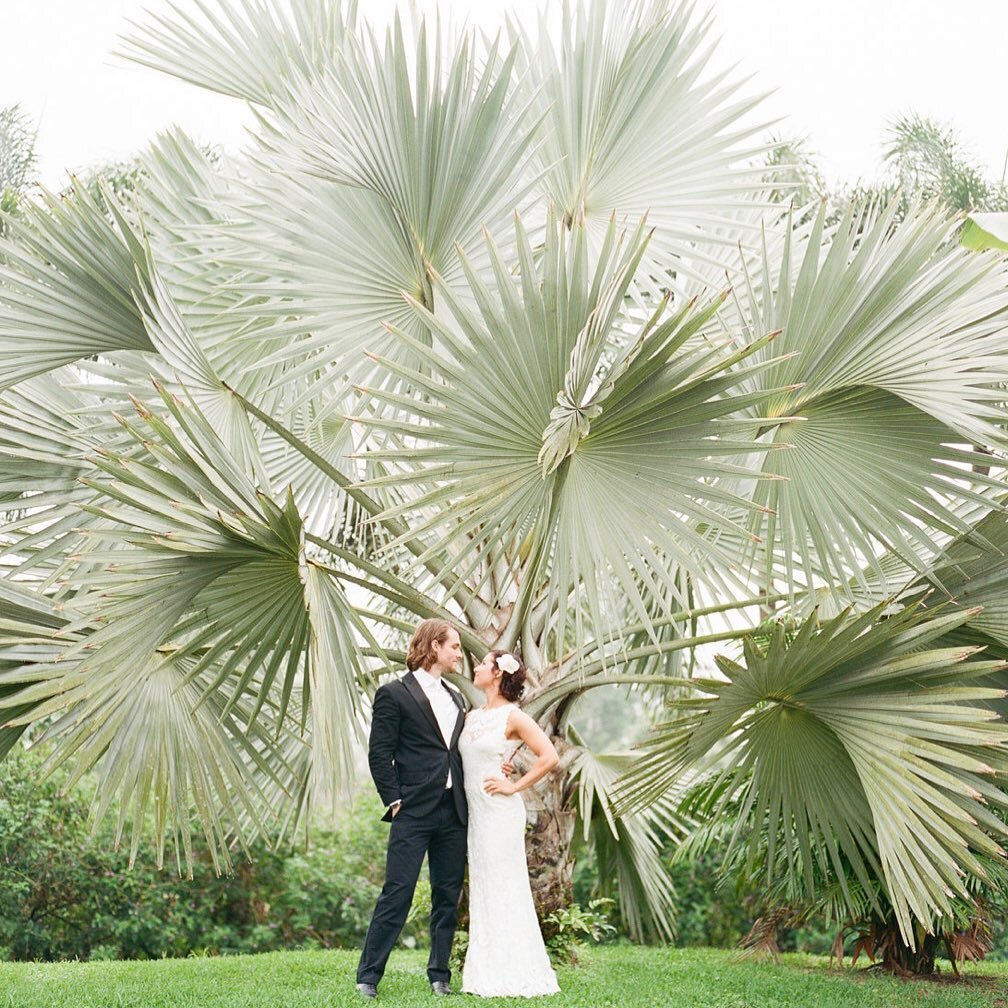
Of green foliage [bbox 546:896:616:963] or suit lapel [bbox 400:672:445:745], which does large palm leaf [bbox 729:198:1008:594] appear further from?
green foliage [bbox 546:896:616:963]

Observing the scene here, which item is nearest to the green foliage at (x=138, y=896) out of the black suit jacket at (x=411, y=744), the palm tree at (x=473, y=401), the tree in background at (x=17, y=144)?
the palm tree at (x=473, y=401)

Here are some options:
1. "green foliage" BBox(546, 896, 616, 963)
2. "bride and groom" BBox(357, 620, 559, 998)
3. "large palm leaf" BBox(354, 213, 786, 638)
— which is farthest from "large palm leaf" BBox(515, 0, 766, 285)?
"green foliage" BBox(546, 896, 616, 963)

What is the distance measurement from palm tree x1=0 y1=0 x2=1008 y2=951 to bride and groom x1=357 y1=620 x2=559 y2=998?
270mm

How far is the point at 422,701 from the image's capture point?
5.12 m

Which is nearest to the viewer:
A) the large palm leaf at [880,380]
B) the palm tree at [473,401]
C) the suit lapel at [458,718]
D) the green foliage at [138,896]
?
the palm tree at [473,401]

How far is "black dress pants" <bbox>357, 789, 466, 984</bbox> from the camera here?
16.2 feet

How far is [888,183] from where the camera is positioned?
47.0 ft

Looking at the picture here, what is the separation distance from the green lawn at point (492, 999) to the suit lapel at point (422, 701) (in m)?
1.10

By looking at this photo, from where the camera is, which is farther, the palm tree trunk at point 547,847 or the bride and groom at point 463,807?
the palm tree trunk at point 547,847

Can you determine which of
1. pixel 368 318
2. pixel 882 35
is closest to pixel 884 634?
pixel 368 318

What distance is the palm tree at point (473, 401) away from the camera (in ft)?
13.8

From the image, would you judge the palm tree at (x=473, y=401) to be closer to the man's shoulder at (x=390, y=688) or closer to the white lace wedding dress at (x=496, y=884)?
the man's shoulder at (x=390, y=688)

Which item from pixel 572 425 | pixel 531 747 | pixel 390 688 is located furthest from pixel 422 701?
pixel 572 425

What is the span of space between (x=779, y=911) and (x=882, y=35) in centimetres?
1823
